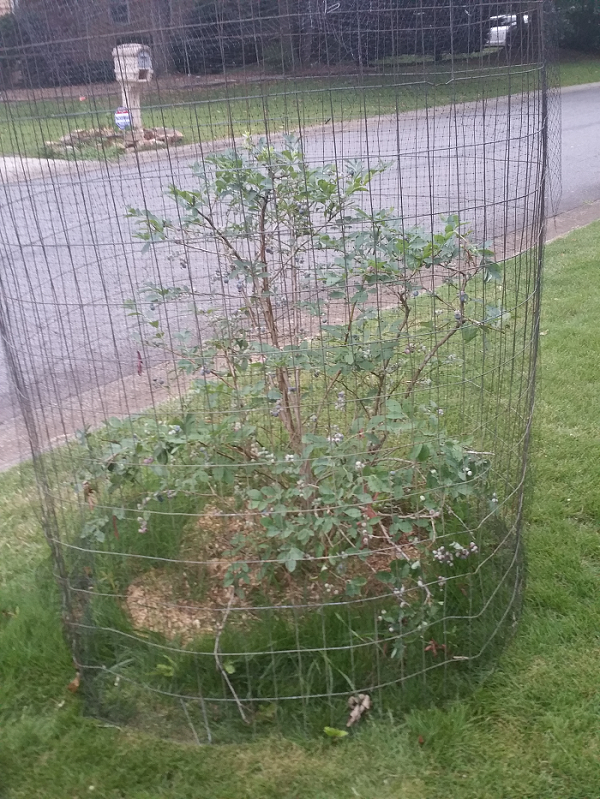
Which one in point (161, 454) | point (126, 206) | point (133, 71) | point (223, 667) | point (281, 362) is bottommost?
point (223, 667)

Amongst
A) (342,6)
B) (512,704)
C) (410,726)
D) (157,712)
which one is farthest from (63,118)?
(512,704)

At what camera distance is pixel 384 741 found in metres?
2.14

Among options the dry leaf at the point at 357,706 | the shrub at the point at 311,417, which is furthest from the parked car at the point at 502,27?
the dry leaf at the point at 357,706

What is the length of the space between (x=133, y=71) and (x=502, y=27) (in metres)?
1.06

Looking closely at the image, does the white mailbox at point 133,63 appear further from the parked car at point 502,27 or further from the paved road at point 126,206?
the parked car at point 502,27

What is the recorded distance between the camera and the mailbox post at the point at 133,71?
1.88 m

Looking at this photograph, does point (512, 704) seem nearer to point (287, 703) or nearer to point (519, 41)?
point (287, 703)

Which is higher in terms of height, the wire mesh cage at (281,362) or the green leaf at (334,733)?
the wire mesh cage at (281,362)

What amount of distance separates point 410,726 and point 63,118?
6.61 feet

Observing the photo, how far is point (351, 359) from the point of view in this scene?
2.13 m

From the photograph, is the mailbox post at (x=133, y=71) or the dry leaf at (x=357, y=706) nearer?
the mailbox post at (x=133, y=71)

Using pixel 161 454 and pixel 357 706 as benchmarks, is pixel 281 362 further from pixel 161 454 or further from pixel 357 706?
pixel 357 706

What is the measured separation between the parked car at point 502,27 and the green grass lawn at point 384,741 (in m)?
1.78

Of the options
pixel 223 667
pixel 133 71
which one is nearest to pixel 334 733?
pixel 223 667
